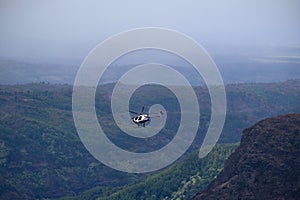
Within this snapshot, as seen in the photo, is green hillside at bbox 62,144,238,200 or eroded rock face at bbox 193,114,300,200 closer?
eroded rock face at bbox 193,114,300,200

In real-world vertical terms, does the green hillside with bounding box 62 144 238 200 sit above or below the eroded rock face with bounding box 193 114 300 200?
below

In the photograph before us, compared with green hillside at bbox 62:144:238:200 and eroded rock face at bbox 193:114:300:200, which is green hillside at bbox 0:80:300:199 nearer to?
green hillside at bbox 62:144:238:200

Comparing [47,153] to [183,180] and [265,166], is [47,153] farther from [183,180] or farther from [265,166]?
[265,166]

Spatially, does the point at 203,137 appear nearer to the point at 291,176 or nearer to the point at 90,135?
the point at 90,135

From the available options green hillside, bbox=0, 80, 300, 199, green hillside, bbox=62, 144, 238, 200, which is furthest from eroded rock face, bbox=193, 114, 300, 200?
green hillside, bbox=0, 80, 300, 199

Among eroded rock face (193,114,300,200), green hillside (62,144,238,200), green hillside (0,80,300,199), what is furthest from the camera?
green hillside (0,80,300,199)

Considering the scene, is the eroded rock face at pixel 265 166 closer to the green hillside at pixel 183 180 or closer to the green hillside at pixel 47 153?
the green hillside at pixel 183 180

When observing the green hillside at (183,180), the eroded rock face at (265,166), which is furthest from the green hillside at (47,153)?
the eroded rock face at (265,166)

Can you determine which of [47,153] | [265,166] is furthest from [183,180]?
[47,153]

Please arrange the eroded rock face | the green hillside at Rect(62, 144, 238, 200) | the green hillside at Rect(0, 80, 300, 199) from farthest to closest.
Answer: the green hillside at Rect(0, 80, 300, 199) → the green hillside at Rect(62, 144, 238, 200) → the eroded rock face
